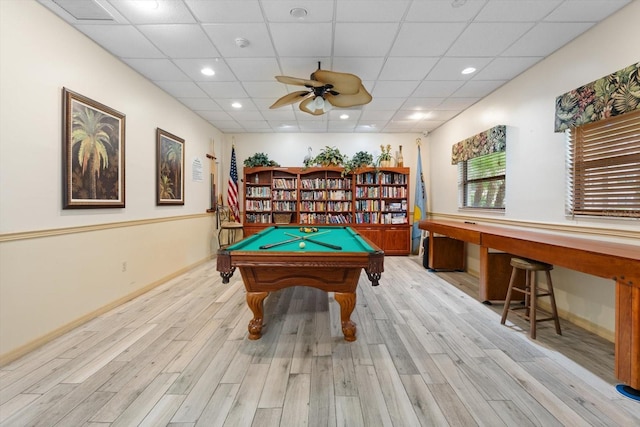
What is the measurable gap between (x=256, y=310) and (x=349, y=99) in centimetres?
255

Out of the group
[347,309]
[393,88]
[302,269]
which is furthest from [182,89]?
[347,309]

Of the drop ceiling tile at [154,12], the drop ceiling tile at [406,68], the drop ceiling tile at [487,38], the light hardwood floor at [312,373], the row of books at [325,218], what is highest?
the drop ceiling tile at [406,68]

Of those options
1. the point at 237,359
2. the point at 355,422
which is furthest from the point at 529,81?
the point at 237,359

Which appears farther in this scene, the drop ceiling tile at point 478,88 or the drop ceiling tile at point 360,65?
the drop ceiling tile at point 478,88

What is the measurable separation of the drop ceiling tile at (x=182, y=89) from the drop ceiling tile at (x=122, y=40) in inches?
27.4

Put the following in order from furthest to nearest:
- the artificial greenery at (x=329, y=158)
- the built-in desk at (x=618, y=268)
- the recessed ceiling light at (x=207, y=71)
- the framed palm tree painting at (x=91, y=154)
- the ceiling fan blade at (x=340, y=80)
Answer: the artificial greenery at (x=329, y=158)
the recessed ceiling light at (x=207, y=71)
the ceiling fan blade at (x=340, y=80)
the framed palm tree painting at (x=91, y=154)
the built-in desk at (x=618, y=268)

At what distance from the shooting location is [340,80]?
110 inches

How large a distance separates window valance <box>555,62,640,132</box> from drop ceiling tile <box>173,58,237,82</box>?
147 inches

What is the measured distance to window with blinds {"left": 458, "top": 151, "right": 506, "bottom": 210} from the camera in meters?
3.96

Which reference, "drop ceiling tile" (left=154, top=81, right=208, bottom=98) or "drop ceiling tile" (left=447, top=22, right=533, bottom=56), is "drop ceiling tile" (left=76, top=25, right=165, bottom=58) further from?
"drop ceiling tile" (left=447, top=22, right=533, bottom=56)

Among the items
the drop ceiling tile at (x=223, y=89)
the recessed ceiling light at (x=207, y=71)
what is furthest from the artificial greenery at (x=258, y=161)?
the recessed ceiling light at (x=207, y=71)

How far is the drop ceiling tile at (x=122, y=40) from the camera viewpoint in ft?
8.46

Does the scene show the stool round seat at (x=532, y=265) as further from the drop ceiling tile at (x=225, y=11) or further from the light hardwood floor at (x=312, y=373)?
the drop ceiling tile at (x=225, y=11)

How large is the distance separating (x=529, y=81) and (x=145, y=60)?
4.62 metres
